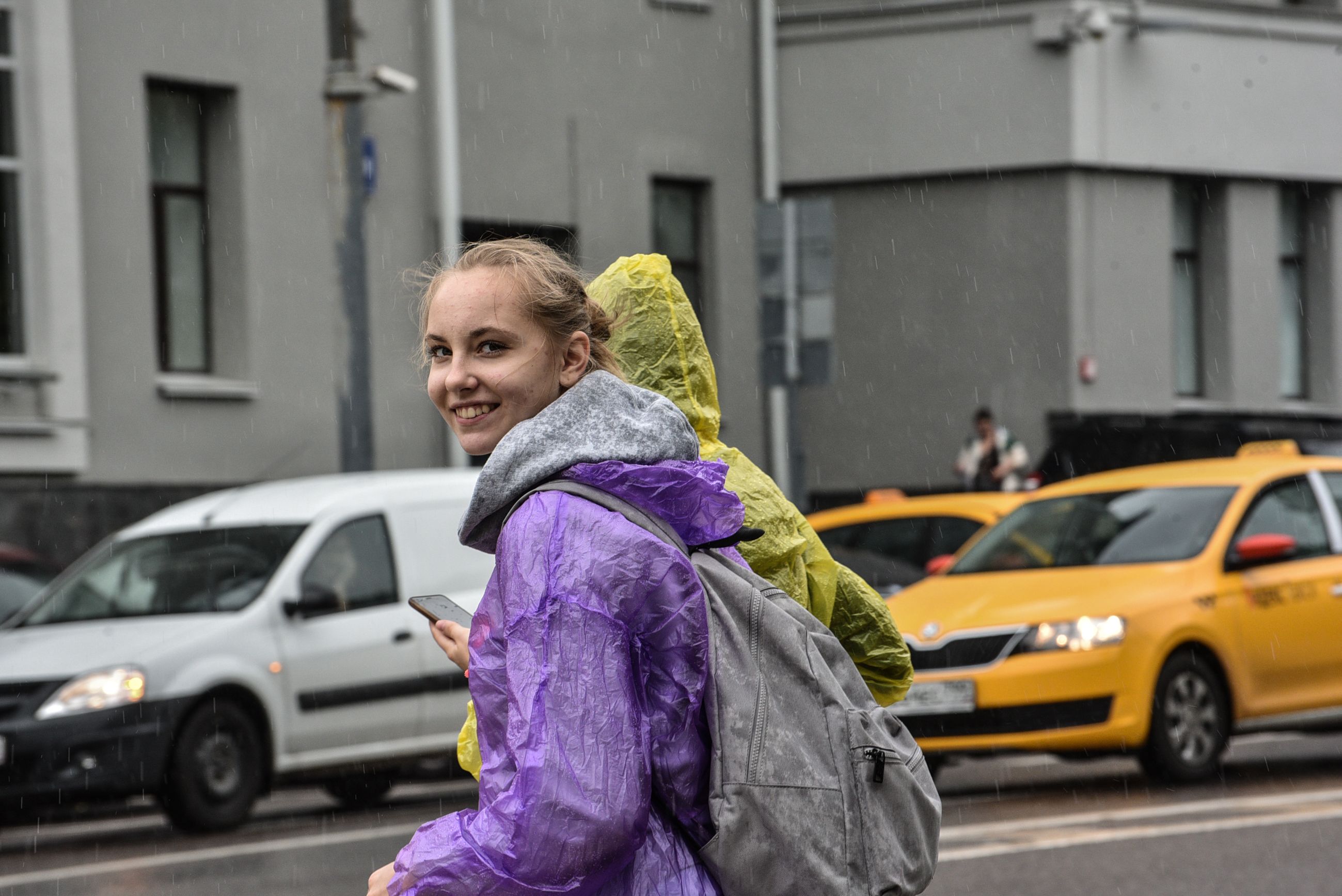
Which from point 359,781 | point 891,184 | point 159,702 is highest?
point 891,184

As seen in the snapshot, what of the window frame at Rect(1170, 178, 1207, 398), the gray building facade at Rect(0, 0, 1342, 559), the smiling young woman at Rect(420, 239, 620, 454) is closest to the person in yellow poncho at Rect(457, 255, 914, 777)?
the smiling young woman at Rect(420, 239, 620, 454)

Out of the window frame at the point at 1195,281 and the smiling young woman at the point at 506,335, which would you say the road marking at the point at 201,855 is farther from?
the window frame at the point at 1195,281

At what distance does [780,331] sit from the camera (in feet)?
43.0

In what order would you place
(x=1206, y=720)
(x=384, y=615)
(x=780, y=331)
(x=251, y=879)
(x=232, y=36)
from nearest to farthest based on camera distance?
(x=251, y=879) < (x=1206, y=720) < (x=384, y=615) < (x=780, y=331) < (x=232, y=36)

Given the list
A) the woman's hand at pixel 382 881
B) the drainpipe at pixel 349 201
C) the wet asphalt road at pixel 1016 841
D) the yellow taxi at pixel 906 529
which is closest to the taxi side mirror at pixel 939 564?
the yellow taxi at pixel 906 529

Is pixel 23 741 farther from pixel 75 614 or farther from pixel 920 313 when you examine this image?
pixel 920 313

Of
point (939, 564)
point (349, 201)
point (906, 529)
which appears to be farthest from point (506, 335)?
point (349, 201)

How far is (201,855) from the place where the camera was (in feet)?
28.9

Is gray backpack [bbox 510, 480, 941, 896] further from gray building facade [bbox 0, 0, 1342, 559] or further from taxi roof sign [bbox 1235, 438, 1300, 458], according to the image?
gray building facade [bbox 0, 0, 1342, 559]

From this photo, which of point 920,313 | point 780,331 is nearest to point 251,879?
point 780,331

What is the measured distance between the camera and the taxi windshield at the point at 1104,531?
34.1ft

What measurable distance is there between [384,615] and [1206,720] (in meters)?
4.21

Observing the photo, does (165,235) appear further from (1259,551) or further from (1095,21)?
(1259,551)

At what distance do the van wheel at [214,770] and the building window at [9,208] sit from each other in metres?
7.06
